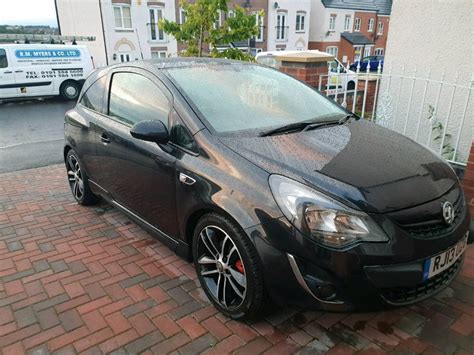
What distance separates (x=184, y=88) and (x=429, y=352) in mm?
2269

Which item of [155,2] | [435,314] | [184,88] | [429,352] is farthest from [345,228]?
[155,2]

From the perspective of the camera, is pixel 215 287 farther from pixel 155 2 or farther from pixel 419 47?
pixel 155 2

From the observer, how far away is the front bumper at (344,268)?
1935 millimetres

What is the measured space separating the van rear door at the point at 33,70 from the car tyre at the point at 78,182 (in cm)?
1197

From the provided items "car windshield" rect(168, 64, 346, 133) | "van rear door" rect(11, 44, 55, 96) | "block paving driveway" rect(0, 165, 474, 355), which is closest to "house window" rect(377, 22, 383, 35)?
"van rear door" rect(11, 44, 55, 96)

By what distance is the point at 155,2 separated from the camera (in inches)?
1051

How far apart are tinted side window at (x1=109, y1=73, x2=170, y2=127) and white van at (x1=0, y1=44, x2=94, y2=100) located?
13.0 meters

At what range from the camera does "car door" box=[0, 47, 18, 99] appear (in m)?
13.9

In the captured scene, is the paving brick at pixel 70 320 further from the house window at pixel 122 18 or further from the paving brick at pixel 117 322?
the house window at pixel 122 18

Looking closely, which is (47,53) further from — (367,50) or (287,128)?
(367,50)

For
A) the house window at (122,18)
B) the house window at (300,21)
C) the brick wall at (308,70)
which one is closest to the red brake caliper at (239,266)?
the brick wall at (308,70)

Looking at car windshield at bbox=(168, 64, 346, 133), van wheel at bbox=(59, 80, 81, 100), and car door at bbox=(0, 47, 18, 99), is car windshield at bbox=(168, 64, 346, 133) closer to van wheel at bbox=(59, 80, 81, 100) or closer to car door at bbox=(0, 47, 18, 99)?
car door at bbox=(0, 47, 18, 99)

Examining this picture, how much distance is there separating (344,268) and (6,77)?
15529mm

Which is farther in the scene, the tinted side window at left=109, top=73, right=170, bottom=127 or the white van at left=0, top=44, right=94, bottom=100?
the white van at left=0, top=44, right=94, bottom=100
